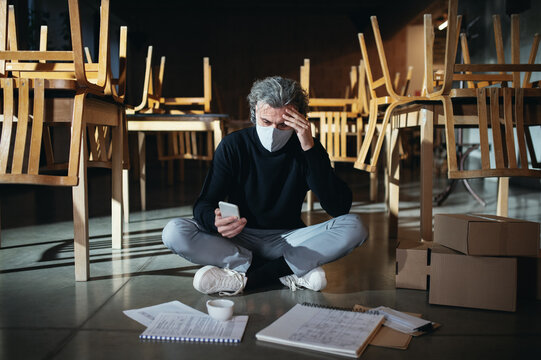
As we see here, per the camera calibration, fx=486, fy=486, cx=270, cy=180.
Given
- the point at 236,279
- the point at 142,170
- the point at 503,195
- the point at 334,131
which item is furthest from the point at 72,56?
the point at 334,131

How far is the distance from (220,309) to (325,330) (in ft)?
0.94

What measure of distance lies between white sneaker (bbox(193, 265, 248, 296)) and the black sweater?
230mm

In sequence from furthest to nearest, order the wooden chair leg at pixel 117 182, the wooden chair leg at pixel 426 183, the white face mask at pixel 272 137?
the wooden chair leg at pixel 117 182 → the wooden chair leg at pixel 426 183 → the white face mask at pixel 272 137

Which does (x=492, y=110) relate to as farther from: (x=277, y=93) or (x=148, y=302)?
(x=148, y=302)

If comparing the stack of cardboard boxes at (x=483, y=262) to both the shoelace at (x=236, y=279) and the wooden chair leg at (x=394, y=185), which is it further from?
the wooden chair leg at (x=394, y=185)

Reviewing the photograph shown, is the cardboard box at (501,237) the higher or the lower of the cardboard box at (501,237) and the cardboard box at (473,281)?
the higher

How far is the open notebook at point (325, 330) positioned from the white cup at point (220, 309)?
0.12 m

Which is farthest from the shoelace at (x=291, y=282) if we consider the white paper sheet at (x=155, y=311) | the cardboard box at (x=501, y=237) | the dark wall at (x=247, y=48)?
the dark wall at (x=247, y=48)

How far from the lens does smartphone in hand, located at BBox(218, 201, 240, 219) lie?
→ 4.94ft

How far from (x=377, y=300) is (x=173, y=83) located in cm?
830

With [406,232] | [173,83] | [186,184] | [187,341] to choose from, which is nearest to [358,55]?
[173,83]

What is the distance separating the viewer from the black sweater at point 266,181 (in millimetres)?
1777

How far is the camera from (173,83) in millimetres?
9297

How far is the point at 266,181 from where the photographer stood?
1.80m
